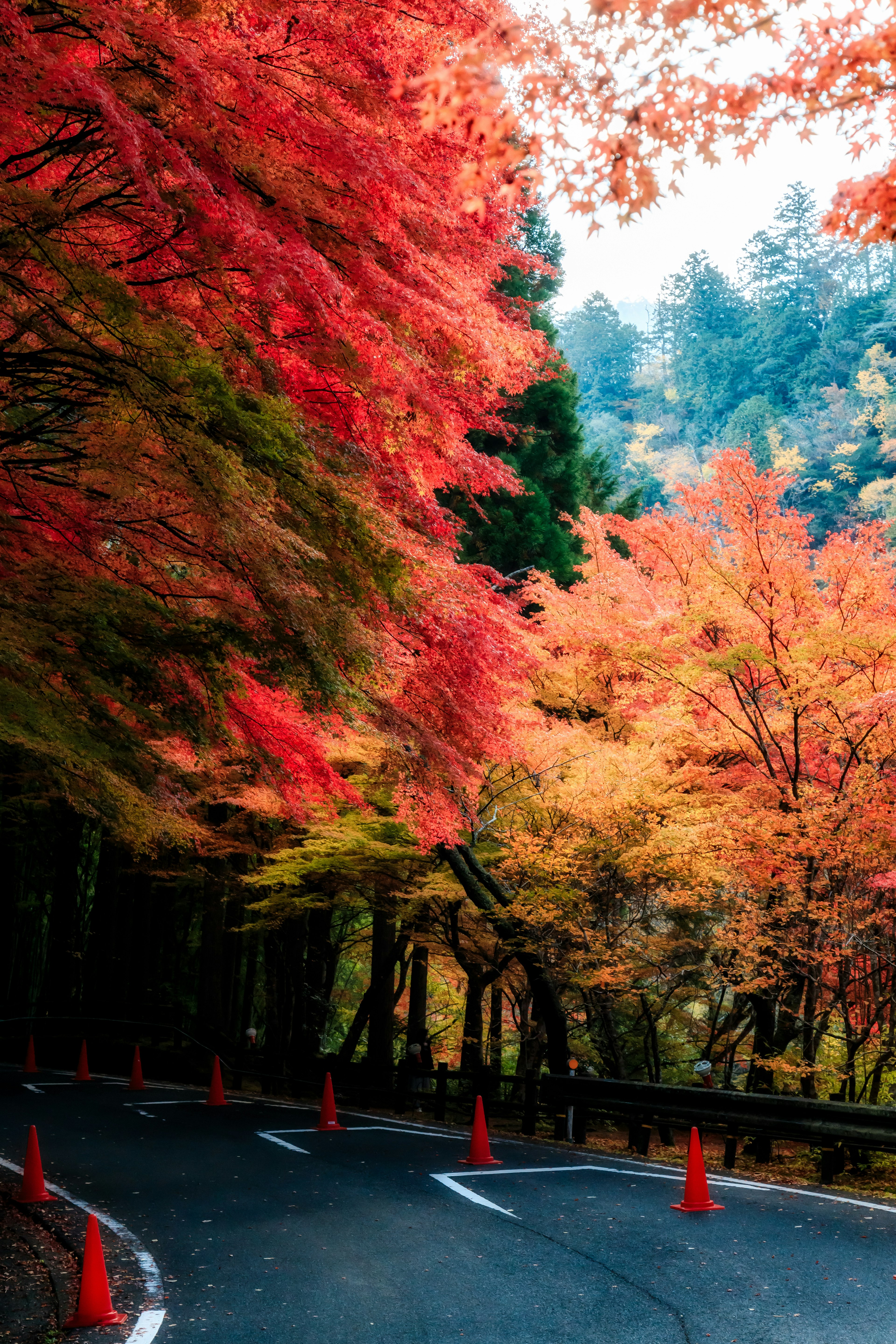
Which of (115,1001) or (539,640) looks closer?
(539,640)

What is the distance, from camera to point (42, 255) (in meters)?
4.78

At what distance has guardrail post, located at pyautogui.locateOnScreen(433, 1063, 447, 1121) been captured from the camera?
13.7m

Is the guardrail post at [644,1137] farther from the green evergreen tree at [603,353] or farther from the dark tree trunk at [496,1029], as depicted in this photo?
the green evergreen tree at [603,353]

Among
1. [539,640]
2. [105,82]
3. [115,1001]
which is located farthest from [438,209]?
[115,1001]

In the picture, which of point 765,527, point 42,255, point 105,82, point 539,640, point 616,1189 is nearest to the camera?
point 105,82

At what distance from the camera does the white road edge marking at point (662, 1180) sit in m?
8.09

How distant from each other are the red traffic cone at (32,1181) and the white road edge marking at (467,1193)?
10.6ft

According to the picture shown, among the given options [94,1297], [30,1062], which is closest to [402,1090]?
[30,1062]

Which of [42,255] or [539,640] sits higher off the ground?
[539,640]

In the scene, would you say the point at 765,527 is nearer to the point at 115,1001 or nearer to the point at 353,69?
the point at 353,69

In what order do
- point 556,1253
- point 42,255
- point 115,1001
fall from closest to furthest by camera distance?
point 42,255, point 556,1253, point 115,1001

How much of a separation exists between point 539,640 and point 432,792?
7630 millimetres

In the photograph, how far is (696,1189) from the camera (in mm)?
7852

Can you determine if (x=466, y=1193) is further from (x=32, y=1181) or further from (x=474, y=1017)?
(x=474, y=1017)
